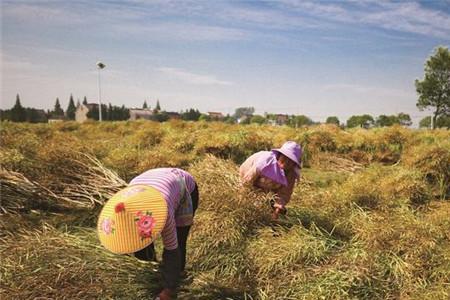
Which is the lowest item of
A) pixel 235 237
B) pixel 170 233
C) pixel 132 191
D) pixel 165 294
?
pixel 165 294

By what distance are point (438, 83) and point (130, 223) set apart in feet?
84.1

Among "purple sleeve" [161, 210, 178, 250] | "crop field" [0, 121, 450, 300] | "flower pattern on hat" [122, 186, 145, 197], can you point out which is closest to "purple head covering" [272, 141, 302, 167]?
"crop field" [0, 121, 450, 300]

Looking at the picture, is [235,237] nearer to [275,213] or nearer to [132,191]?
[275,213]

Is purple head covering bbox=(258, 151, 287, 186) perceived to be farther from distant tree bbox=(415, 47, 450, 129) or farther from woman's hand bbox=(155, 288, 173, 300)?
distant tree bbox=(415, 47, 450, 129)

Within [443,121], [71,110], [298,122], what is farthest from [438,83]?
[71,110]

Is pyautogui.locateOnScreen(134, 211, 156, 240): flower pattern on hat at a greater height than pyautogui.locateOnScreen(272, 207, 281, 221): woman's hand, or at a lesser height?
greater

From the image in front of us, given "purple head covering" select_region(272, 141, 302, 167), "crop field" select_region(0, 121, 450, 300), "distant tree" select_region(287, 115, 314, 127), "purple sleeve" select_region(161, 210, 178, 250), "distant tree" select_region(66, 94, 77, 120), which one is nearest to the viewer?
"purple sleeve" select_region(161, 210, 178, 250)

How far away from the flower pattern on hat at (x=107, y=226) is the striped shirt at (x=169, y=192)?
32 cm

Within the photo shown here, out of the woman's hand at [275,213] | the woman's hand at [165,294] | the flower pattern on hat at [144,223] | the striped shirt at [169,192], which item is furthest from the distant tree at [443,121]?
the flower pattern on hat at [144,223]

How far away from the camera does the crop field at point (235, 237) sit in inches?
100

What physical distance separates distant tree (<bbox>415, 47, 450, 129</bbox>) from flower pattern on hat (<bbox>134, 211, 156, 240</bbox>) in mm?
25264

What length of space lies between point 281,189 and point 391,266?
1186 millimetres

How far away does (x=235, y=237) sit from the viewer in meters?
3.15

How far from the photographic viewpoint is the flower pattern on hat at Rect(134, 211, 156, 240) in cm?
195
